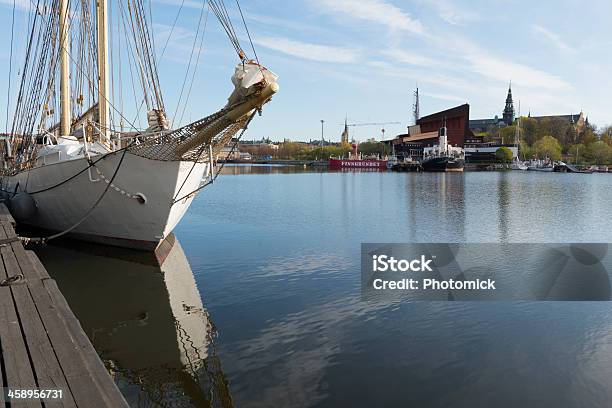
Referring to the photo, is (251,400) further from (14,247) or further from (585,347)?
(14,247)

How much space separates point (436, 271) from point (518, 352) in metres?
5.58

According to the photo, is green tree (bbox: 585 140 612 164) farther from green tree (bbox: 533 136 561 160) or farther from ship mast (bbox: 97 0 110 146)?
ship mast (bbox: 97 0 110 146)

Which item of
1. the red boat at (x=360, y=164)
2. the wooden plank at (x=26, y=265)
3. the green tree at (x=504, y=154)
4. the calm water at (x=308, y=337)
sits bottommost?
the calm water at (x=308, y=337)

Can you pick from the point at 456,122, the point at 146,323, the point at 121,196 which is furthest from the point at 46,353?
the point at 456,122

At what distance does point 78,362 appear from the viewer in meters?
4.74

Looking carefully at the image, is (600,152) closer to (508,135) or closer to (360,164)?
(508,135)

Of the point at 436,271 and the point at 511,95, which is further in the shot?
the point at 511,95

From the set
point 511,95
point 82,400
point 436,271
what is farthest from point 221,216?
point 511,95

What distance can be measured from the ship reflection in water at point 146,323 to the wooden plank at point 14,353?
1.71 m

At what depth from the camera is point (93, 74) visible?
20.8m

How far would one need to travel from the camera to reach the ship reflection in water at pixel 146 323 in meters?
6.77

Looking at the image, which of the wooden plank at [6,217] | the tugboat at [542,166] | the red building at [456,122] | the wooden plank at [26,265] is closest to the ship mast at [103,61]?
the wooden plank at [6,217]

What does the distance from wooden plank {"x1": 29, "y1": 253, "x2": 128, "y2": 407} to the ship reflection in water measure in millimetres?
1405

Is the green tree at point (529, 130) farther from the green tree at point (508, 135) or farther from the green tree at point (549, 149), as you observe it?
the green tree at point (549, 149)
